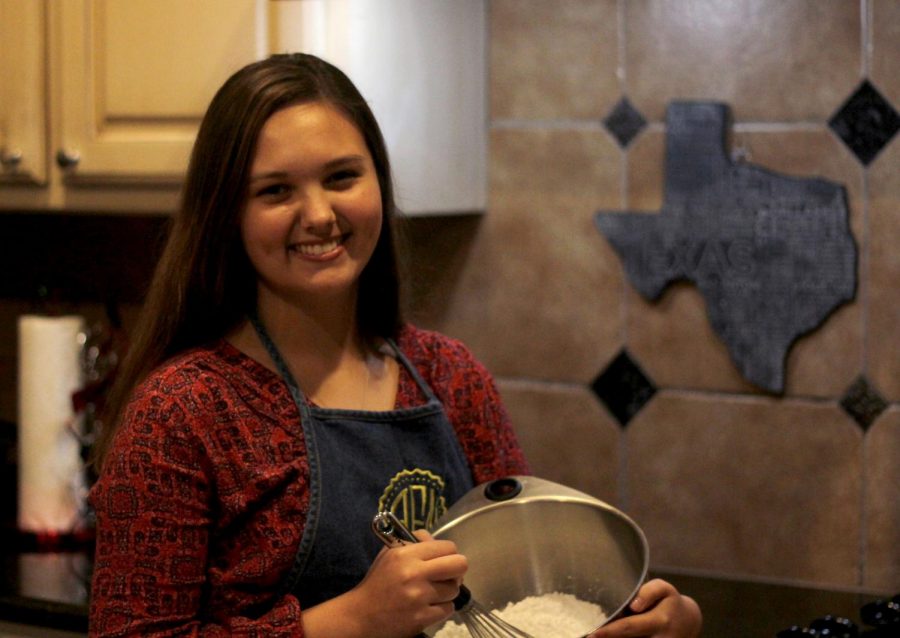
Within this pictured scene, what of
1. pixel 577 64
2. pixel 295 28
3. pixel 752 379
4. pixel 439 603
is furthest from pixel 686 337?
pixel 439 603

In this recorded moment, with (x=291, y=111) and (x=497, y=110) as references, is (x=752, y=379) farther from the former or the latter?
(x=291, y=111)

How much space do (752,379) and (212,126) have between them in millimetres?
851

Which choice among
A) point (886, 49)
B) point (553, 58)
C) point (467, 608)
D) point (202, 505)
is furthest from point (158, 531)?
point (886, 49)

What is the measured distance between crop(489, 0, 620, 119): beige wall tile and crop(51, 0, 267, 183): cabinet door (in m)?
0.40

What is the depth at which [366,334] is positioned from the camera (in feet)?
4.08

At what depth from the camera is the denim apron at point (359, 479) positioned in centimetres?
109

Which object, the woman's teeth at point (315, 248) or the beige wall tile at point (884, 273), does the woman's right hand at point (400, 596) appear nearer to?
the woman's teeth at point (315, 248)

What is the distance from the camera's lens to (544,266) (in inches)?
68.7

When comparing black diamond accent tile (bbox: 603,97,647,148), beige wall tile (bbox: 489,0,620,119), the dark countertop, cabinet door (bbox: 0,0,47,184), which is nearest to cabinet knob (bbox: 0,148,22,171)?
cabinet door (bbox: 0,0,47,184)

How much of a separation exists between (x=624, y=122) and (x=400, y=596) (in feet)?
2.92

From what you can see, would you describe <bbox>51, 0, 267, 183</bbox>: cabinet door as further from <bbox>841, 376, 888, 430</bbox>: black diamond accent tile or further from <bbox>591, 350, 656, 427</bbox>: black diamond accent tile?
<bbox>841, 376, 888, 430</bbox>: black diamond accent tile

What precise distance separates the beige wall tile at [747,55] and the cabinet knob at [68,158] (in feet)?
2.46

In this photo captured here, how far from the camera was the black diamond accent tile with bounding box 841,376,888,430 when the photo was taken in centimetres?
158

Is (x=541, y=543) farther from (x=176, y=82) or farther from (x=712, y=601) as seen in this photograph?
(x=176, y=82)
